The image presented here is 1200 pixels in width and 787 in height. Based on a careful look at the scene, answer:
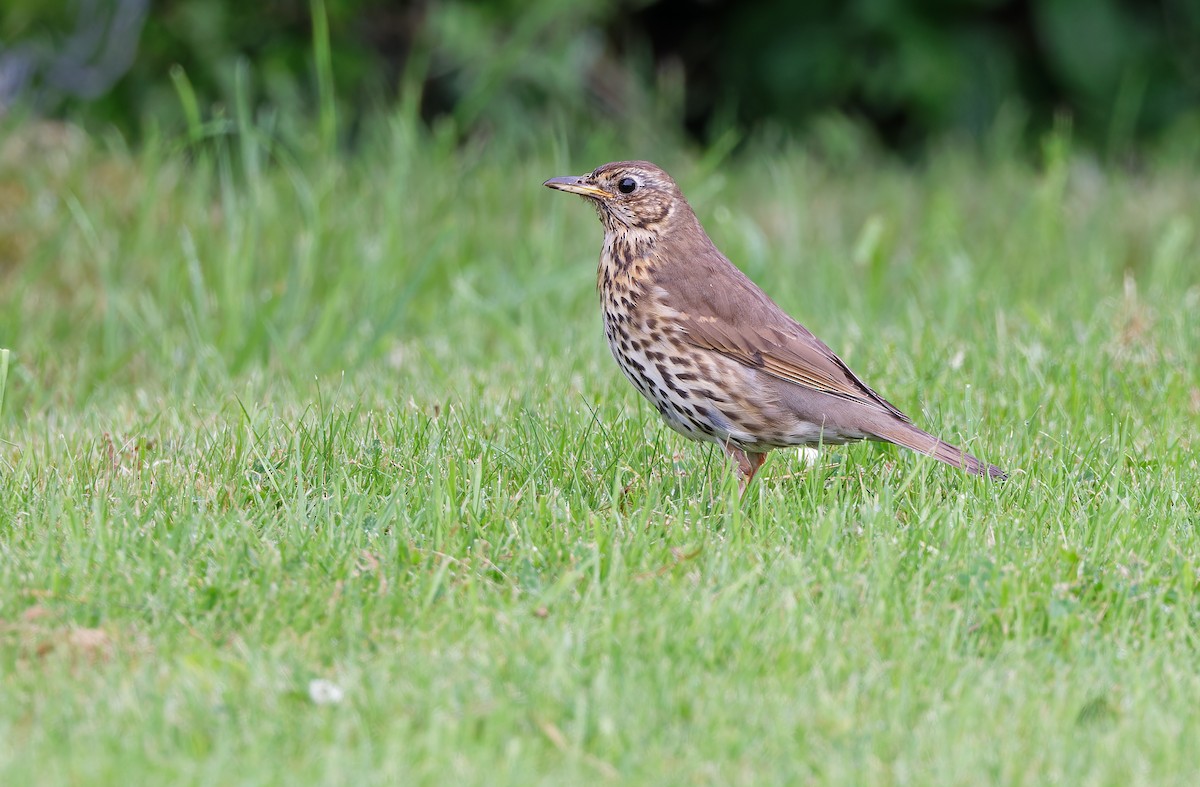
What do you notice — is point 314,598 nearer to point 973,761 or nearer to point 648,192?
point 973,761

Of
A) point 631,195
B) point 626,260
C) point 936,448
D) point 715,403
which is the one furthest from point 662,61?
point 936,448

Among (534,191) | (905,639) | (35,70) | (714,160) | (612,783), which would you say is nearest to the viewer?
(612,783)

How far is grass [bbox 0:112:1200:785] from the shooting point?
2.99 m

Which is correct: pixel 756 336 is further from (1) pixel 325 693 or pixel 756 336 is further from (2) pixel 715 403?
(1) pixel 325 693

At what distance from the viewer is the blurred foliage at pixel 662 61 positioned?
890cm

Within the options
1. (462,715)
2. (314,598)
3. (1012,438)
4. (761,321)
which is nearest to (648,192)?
(761,321)

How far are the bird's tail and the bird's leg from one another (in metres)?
0.42

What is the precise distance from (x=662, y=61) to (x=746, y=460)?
668cm

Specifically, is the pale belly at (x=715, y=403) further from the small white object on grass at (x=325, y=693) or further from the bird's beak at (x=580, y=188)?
the small white object on grass at (x=325, y=693)

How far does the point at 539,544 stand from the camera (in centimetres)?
379

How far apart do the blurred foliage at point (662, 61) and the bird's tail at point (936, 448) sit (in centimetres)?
427

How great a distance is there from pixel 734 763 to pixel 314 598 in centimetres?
102

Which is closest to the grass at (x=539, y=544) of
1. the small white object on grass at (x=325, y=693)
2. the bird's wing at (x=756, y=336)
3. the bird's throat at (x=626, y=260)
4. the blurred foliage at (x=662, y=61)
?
the small white object on grass at (x=325, y=693)

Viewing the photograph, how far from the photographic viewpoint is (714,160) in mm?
7445
